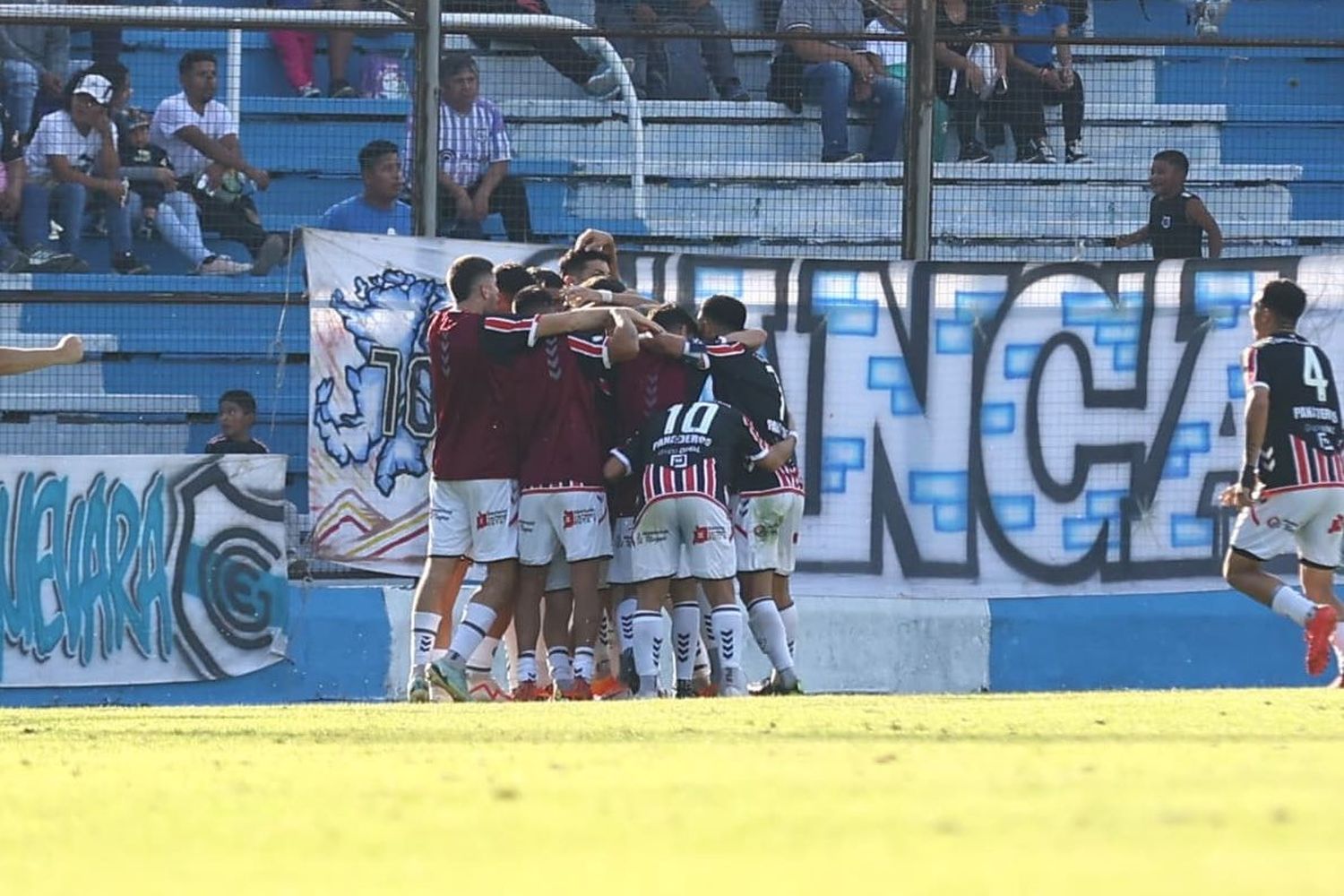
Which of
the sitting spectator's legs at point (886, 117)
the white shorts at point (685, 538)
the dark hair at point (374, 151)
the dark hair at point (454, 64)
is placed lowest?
the white shorts at point (685, 538)

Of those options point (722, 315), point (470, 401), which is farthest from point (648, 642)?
point (722, 315)

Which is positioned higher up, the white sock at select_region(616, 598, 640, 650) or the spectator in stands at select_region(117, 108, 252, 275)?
the spectator in stands at select_region(117, 108, 252, 275)

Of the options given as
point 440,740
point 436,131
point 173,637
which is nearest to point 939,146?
point 436,131

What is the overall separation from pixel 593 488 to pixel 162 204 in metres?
4.22

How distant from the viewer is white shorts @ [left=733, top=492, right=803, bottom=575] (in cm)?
1151

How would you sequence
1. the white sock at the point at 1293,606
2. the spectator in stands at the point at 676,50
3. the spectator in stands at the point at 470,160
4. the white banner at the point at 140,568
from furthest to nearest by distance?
the spectator in stands at the point at 676,50 < the spectator in stands at the point at 470,160 < the white banner at the point at 140,568 < the white sock at the point at 1293,606

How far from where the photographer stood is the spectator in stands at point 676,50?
13617 mm

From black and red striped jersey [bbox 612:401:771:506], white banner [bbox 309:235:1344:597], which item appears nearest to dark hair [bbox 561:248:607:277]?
white banner [bbox 309:235:1344:597]

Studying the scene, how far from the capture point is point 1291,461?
1084cm

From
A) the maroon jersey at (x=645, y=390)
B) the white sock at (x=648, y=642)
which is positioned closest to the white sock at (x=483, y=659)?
the white sock at (x=648, y=642)

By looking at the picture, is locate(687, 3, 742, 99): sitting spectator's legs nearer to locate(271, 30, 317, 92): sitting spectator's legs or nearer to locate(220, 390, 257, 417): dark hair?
locate(271, 30, 317, 92): sitting spectator's legs

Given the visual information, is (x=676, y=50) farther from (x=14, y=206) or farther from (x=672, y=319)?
(x=14, y=206)

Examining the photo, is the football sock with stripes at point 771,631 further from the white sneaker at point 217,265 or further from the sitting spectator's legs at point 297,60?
the sitting spectator's legs at point 297,60

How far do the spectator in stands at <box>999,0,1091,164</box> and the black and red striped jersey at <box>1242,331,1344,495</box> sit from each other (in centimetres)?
308
